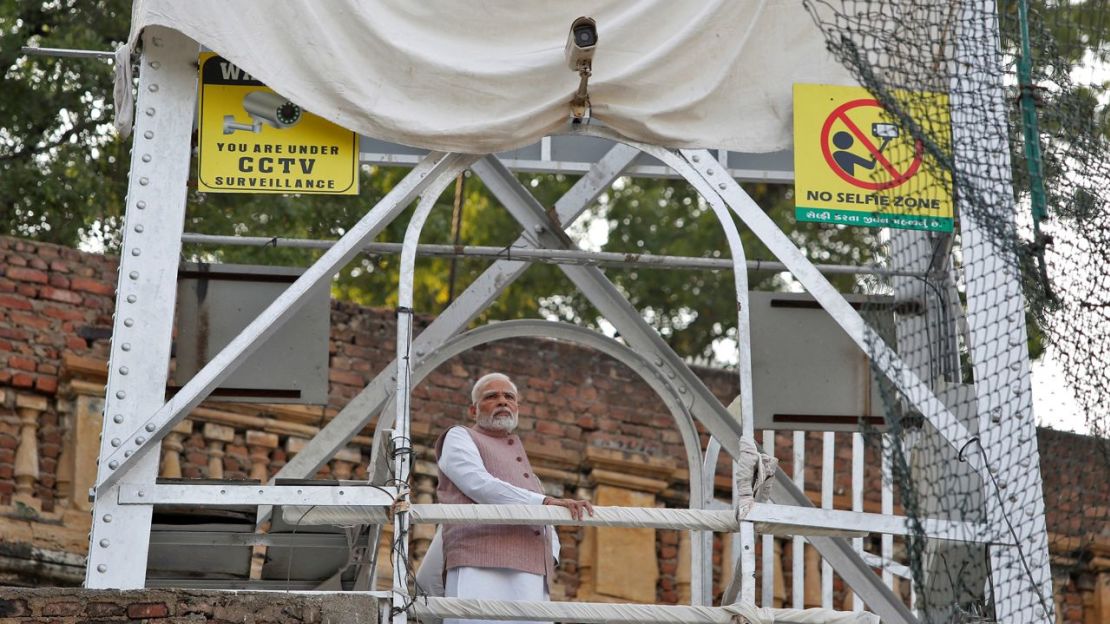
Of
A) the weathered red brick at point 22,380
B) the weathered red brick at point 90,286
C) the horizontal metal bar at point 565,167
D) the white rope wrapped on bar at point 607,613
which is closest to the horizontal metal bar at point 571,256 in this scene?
the horizontal metal bar at point 565,167

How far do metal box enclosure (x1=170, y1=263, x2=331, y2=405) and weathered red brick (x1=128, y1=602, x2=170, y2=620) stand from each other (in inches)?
56.7

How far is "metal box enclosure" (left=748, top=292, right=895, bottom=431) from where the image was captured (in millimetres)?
9281

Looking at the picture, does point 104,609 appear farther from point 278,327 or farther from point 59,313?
point 59,313

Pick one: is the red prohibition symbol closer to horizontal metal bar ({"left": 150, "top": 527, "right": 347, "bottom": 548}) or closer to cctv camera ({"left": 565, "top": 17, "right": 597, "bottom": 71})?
cctv camera ({"left": 565, "top": 17, "right": 597, "bottom": 71})

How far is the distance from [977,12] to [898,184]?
843 mm

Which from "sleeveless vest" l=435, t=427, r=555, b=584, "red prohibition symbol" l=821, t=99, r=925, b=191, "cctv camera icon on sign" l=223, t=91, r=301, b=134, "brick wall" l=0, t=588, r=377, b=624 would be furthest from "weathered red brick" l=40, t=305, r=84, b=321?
"red prohibition symbol" l=821, t=99, r=925, b=191

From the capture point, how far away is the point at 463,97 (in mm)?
9094

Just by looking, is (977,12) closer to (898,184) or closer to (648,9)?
(898,184)

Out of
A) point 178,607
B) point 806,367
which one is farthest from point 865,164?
point 178,607

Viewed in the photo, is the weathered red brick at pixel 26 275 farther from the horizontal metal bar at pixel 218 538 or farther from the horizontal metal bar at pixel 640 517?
the horizontal metal bar at pixel 640 517

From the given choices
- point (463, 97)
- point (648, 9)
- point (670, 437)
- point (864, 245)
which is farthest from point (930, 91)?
point (864, 245)

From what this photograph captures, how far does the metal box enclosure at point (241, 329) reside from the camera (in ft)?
29.6

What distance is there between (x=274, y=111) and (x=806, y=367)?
2.54 meters

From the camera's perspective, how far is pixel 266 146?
9.12m
